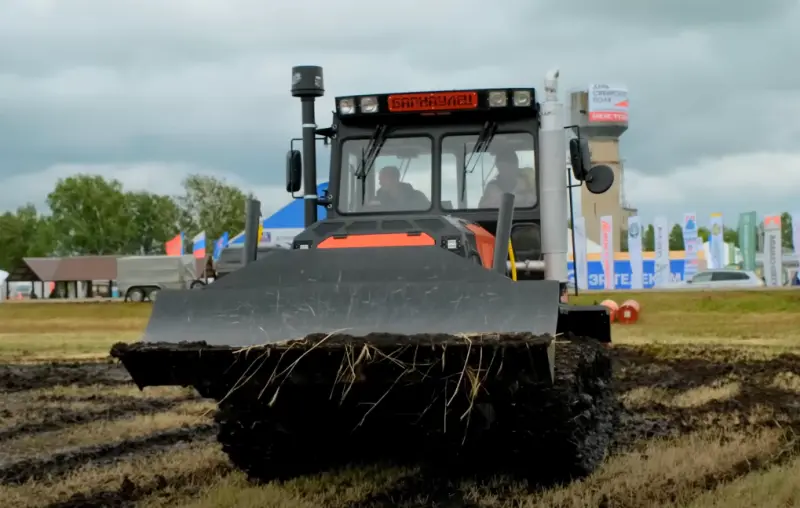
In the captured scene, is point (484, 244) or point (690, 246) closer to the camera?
point (484, 244)

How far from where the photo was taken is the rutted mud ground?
6.15m

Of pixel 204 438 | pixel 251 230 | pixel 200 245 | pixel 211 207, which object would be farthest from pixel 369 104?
pixel 211 207

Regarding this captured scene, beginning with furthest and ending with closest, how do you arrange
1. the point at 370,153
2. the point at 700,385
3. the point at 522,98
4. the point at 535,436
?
1. the point at 700,385
2. the point at 370,153
3. the point at 522,98
4. the point at 535,436

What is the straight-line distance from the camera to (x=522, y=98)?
791 cm

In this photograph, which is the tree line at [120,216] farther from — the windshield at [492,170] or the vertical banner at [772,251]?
the windshield at [492,170]

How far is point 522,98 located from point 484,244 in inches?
52.4

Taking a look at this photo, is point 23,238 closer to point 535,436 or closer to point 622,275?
point 622,275

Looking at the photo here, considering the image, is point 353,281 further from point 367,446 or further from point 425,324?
point 367,446

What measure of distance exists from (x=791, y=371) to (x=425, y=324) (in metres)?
9.13

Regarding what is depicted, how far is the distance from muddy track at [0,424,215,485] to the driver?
2.58 meters

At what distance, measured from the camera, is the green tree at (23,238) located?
3701 inches

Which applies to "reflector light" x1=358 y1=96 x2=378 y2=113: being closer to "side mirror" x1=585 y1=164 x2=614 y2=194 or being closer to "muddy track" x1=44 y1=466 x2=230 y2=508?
"side mirror" x1=585 y1=164 x2=614 y2=194

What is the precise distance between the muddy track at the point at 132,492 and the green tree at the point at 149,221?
283 ft

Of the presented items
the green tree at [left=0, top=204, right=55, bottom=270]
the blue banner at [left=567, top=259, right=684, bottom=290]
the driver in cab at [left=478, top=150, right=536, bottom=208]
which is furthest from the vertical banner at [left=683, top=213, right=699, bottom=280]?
the green tree at [left=0, top=204, right=55, bottom=270]
